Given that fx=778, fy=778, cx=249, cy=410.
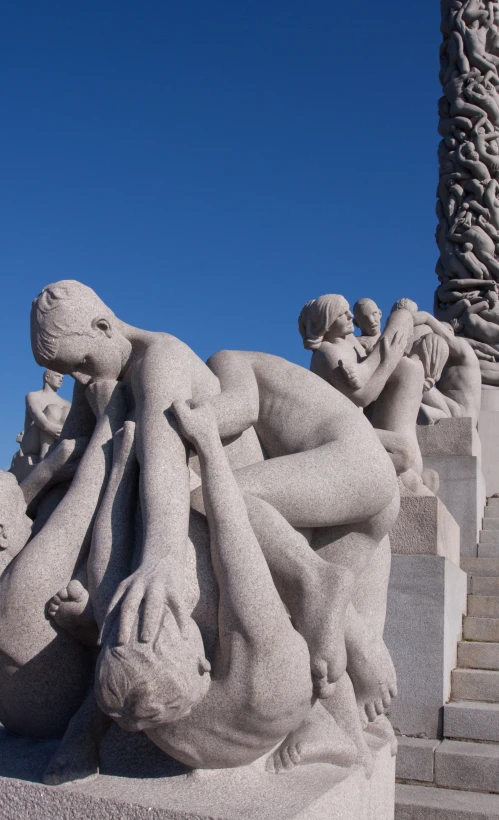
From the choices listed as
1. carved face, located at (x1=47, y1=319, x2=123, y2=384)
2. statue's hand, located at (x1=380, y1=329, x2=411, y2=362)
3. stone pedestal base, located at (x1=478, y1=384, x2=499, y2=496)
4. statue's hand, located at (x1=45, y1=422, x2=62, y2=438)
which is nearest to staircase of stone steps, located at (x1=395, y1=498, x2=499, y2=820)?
statue's hand, located at (x1=380, y1=329, x2=411, y2=362)

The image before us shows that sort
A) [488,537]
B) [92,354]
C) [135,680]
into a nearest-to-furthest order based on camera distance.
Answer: [135,680] < [92,354] < [488,537]

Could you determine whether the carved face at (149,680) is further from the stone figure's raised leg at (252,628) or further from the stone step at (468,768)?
the stone step at (468,768)

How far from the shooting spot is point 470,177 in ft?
39.4

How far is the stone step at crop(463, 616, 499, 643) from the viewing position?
5.71 m

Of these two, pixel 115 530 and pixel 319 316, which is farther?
pixel 319 316

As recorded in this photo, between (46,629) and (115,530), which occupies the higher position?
(115,530)

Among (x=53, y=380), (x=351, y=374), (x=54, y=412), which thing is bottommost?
(x=54, y=412)

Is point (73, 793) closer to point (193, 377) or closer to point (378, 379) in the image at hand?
point (193, 377)

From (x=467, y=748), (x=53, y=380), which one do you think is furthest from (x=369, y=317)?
(x=53, y=380)

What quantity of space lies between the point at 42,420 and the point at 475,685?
9397 millimetres

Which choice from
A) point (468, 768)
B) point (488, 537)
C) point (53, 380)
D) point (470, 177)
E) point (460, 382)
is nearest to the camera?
point (468, 768)

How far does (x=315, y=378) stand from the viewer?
10.3 ft

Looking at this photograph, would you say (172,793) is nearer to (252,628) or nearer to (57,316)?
(252,628)

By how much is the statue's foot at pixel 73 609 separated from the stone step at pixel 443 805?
276cm
